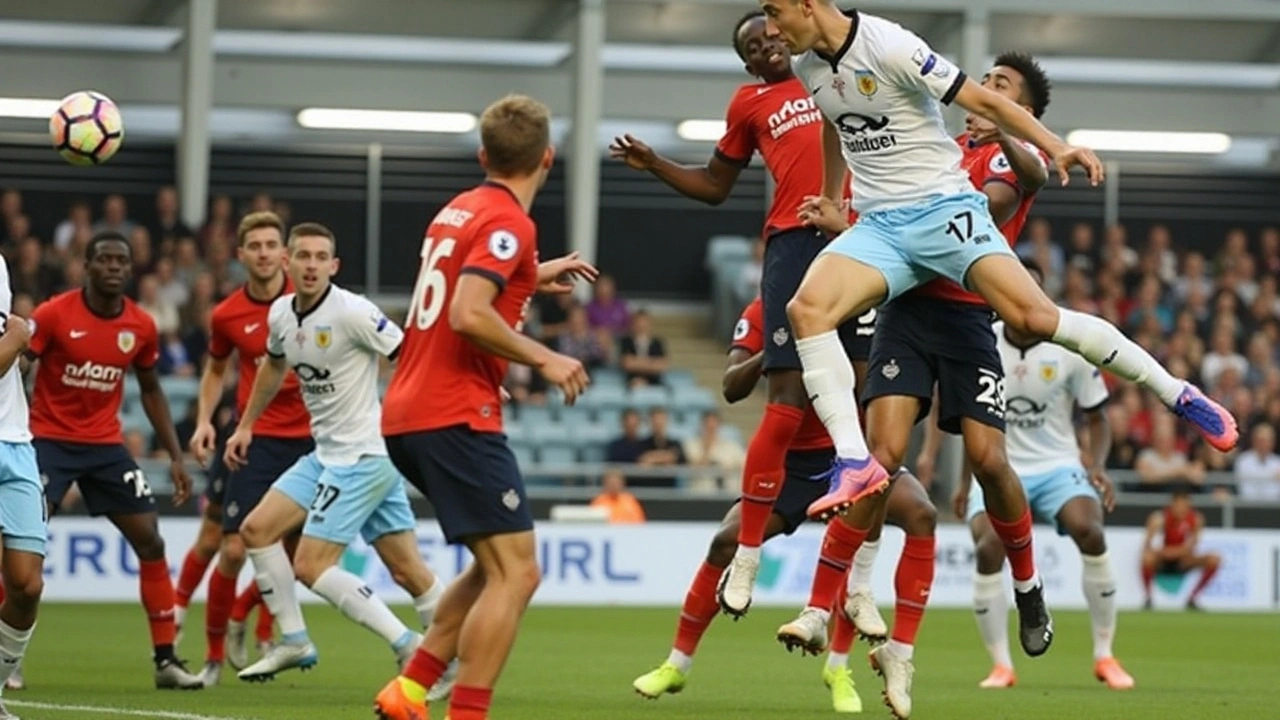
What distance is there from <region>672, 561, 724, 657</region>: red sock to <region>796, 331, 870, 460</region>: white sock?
6.09 feet

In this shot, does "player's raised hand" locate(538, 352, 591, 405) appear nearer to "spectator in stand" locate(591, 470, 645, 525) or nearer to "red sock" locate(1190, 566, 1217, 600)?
"spectator in stand" locate(591, 470, 645, 525)

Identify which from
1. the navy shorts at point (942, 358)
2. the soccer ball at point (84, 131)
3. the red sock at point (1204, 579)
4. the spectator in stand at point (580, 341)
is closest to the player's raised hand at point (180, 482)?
the soccer ball at point (84, 131)

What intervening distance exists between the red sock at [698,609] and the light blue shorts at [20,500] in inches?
119

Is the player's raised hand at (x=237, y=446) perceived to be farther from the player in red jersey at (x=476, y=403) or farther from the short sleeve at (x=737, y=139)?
the player in red jersey at (x=476, y=403)

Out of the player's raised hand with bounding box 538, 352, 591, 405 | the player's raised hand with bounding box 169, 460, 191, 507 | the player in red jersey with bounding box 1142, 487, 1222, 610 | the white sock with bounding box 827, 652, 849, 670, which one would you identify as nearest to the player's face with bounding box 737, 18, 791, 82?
the white sock with bounding box 827, 652, 849, 670

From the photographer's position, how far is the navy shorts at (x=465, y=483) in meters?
8.00

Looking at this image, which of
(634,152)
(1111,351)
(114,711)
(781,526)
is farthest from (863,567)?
(114,711)

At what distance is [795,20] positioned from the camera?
9273 mm

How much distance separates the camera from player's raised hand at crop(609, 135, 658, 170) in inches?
411

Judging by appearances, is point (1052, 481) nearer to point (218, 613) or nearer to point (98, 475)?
point (218, 613)

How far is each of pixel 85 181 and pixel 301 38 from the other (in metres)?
3.85

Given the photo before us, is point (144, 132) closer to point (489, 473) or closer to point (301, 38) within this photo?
point (301, 38)

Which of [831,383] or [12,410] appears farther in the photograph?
[12,410]

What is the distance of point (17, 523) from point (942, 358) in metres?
4.07
